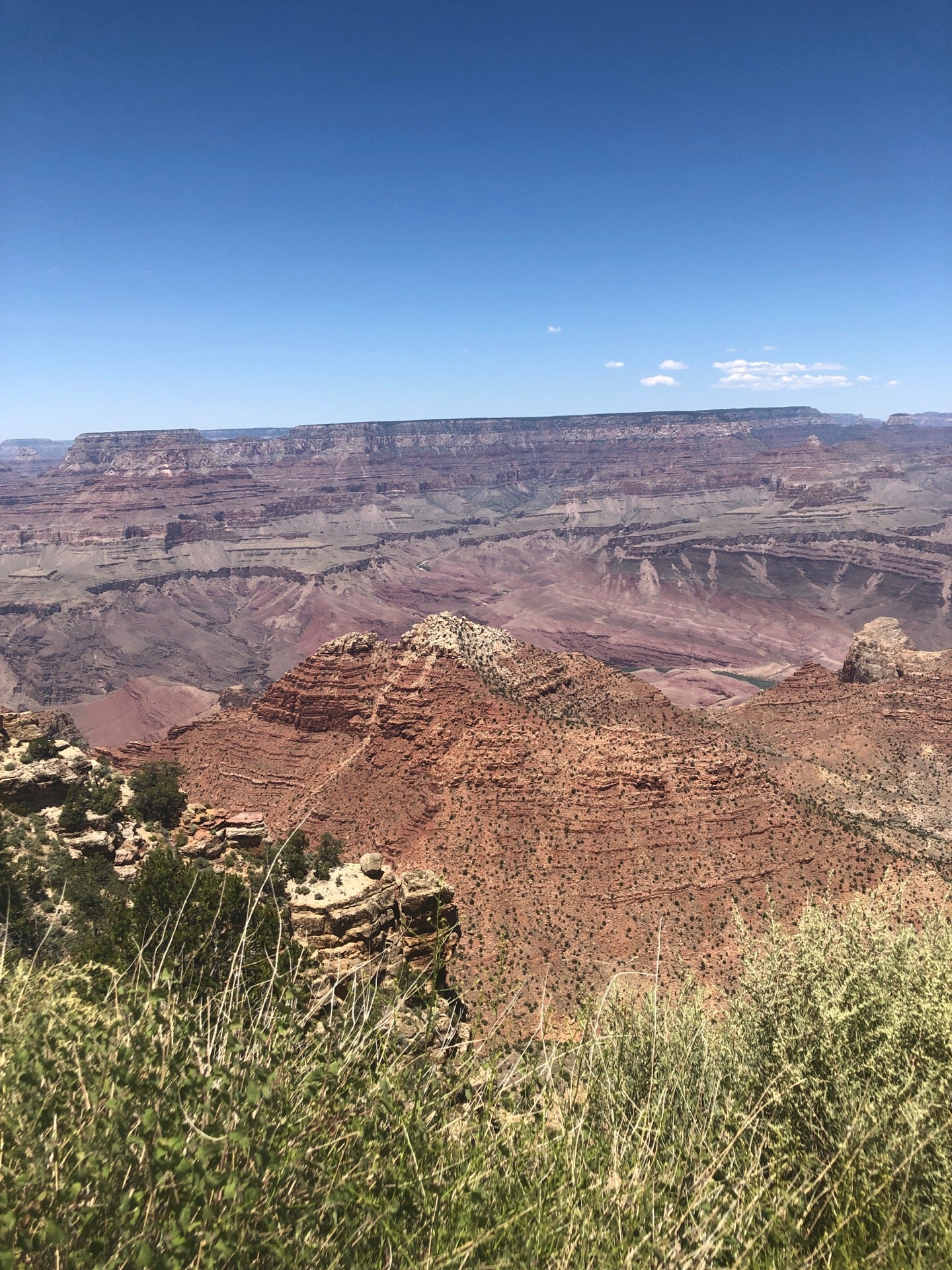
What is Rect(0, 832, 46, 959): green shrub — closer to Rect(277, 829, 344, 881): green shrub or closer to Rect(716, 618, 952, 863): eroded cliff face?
Rect(277, 829, 344, 881): green shrub

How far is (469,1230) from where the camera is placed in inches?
249

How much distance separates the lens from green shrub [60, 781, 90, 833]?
28.3m

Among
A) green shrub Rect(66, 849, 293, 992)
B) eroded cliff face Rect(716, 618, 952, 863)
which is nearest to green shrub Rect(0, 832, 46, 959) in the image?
green shrub Rect(66, 849, 293, 992)

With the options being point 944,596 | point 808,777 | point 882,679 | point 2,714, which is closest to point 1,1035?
point 2,714

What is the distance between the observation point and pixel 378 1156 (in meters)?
6.84

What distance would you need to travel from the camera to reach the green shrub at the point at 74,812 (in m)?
28.3

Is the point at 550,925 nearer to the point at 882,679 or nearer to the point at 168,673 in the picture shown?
the point at 882,679

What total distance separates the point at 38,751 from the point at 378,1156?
33803mm

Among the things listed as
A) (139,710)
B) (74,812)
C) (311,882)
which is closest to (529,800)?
(311,882)

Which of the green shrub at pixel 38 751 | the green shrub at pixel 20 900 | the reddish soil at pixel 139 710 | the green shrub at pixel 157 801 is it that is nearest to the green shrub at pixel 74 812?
the green shrub at pixel 157 801

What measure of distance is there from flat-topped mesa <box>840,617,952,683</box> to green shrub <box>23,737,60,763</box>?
72.9m

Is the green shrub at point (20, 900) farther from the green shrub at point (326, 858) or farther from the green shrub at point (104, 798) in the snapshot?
the green shrub at point (326, 858)

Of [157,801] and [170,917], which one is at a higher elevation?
[170,917]

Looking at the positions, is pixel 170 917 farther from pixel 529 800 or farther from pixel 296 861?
pixel 529 800
